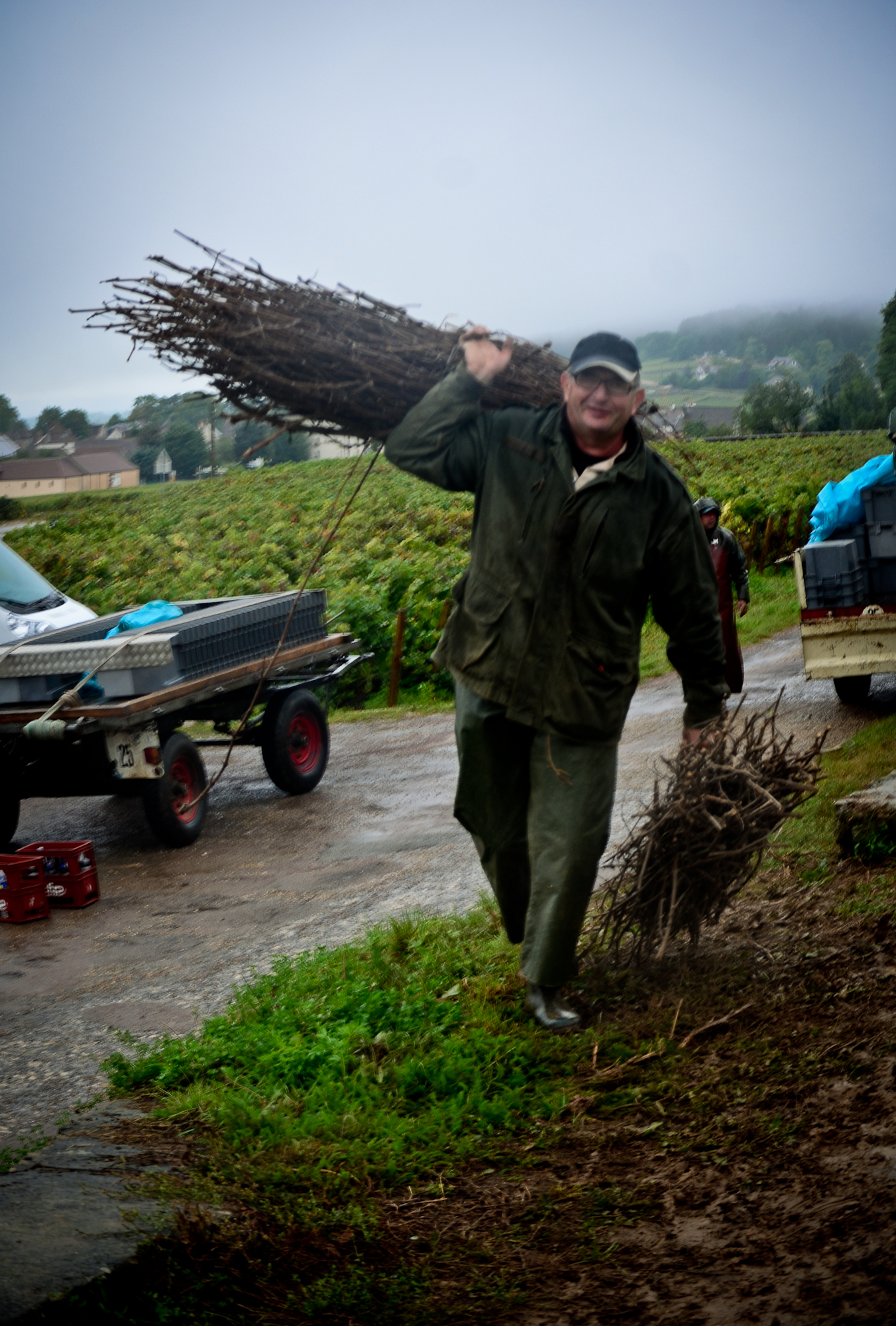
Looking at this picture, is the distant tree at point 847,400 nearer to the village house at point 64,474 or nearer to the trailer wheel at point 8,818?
the village house at point 64,474

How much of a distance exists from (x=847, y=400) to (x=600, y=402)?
47.3 meters

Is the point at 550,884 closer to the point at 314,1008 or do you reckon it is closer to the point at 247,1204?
the point at 314,1008

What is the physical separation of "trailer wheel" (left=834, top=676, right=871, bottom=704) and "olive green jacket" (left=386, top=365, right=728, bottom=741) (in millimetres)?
6838

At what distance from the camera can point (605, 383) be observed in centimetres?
376

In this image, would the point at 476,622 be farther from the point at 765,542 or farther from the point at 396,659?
the point at 765,542

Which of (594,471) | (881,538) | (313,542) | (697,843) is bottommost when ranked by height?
(697,843)

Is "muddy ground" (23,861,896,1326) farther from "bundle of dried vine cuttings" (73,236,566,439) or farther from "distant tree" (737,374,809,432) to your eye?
"distant tree" (737,374,809,432)

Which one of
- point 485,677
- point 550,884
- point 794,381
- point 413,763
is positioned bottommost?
point 413,763

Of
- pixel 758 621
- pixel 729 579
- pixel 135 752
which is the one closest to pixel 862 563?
pixel 729 579

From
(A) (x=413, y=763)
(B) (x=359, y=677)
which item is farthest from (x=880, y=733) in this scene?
(B) (x=359, y=677)

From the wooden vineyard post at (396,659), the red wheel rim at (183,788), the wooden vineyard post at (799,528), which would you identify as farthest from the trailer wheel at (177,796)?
the wooden vineyard post at (799,528)

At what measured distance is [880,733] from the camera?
8.23 m

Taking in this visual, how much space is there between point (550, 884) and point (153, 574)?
776 inches

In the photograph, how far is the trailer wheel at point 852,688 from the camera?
34.0 feet
